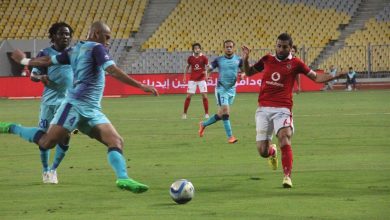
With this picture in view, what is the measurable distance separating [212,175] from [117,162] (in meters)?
3.32

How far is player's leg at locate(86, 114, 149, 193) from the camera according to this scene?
1082 cm

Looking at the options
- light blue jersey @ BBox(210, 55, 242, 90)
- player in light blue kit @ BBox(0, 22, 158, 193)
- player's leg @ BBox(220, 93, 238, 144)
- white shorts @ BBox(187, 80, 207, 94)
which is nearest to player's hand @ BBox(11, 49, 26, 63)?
player in light blue kit @ BBox(0, 22, 158, 193)

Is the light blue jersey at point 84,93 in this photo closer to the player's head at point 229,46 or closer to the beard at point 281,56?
the beard at point 281,56

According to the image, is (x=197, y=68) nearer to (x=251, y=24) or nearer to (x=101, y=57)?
(x=101, y=57)

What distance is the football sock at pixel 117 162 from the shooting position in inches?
431

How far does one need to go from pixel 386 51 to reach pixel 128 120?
26.2 meters

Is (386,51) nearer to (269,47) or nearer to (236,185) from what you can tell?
(269,47)

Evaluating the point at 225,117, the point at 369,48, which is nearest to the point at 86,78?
the point at 225,117

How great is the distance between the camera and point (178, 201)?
35.3 ft

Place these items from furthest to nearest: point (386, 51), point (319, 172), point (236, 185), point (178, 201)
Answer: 1. point (386, 51)
2. point (319, 172)
3. point (236, 185)
4. point (178, 201)

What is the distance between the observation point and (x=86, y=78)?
11562 mm

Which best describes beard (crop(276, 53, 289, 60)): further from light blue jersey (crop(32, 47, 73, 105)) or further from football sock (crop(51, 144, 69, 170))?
football sock (crop(51, 144, 69, 170))

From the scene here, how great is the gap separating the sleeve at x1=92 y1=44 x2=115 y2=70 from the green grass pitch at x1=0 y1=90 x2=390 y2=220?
158 centimetres

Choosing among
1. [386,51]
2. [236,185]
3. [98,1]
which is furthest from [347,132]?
[98,1]
